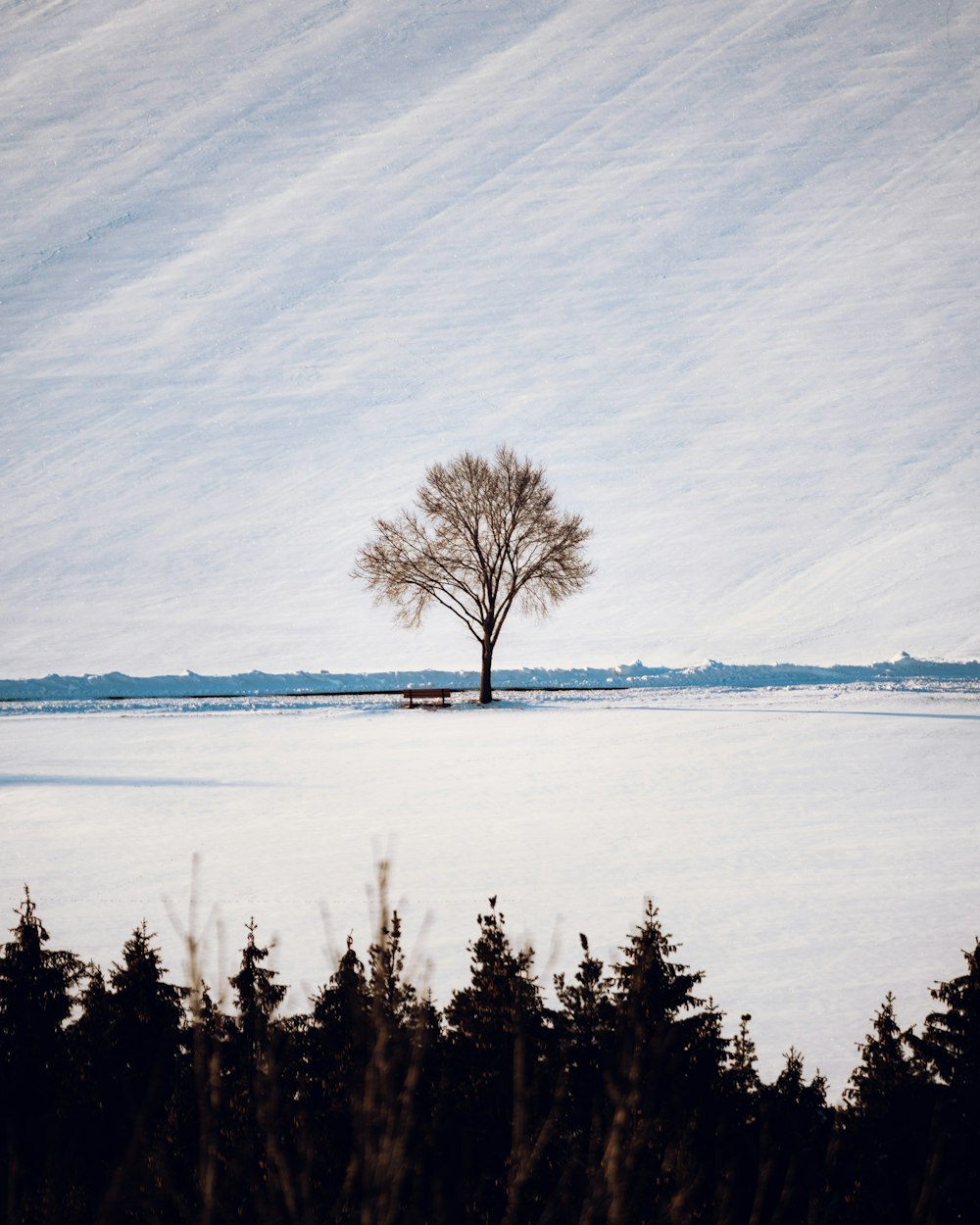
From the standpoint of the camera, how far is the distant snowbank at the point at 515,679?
51.7m

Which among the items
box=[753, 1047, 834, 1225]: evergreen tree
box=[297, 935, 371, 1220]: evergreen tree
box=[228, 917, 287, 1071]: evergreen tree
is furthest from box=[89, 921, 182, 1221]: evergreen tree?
box=[753, 1047, 834, 1225]: evergreen tree

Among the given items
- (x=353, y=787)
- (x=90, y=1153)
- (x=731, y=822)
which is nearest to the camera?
(x=90, y=1153)

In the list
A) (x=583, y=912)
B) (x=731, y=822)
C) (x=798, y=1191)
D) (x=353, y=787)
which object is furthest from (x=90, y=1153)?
(x=353, y=787)

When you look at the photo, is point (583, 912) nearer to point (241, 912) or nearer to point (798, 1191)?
point (241, 912)

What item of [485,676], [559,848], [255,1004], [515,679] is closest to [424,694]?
[485,676]

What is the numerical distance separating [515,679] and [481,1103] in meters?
53.0

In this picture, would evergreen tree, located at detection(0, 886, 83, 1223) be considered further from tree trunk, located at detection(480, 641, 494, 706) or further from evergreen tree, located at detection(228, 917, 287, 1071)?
tree trunk, located at detection(480, 641, 494, 706)

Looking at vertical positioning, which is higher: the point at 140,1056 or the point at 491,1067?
the point at 491,1067

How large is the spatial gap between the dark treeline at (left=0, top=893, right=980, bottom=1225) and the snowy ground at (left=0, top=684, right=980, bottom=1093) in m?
0.81

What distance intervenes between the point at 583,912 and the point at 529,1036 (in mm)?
4102

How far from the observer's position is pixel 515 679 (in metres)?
59.1

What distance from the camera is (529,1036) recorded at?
243 inches

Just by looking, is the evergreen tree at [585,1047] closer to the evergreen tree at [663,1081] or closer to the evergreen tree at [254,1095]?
the evergreen tree at [663,1081]

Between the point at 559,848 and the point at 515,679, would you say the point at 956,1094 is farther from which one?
the point at 515,679
